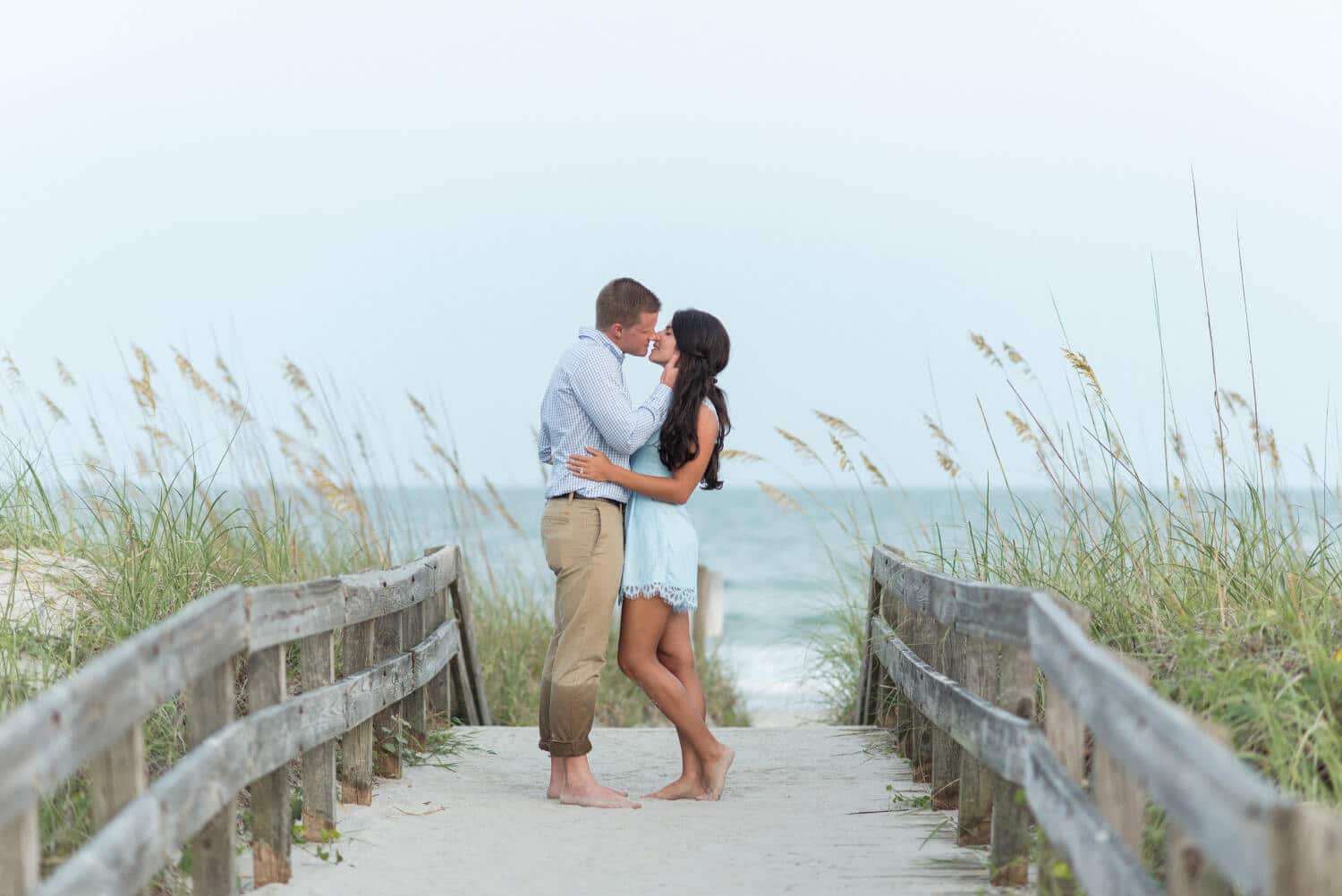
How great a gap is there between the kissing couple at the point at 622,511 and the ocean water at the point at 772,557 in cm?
177

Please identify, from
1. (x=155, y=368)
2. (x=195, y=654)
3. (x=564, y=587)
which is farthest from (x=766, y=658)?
(x=195, y=654)

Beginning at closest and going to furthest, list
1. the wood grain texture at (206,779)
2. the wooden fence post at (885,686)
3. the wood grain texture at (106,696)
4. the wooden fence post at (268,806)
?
the wood grain texture at (106,696) → the wood grain texture at (206,779) → the wooden fence post at (268,806) → the wooden fence post at (885,686)

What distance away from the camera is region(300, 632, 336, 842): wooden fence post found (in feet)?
14.5

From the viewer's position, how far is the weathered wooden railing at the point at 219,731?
2371 millimetres

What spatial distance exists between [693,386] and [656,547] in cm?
71

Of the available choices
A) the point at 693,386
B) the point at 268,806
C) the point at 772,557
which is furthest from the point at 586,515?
the point at 772,557

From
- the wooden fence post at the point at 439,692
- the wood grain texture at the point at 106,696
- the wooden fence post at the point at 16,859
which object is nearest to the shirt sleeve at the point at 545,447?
the wooden fence post at the point at 439,692

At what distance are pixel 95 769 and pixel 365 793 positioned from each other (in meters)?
2.35

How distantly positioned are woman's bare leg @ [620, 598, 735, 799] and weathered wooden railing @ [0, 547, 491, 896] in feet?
3.12

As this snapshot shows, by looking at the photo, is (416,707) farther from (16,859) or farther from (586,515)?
(16,859)

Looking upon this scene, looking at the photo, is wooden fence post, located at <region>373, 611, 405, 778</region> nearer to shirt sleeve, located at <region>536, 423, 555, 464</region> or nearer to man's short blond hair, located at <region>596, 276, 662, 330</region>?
shirt sleeve, located at <region>536, 423, 555, 464</region>

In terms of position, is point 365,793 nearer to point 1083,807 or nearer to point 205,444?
point 205,444

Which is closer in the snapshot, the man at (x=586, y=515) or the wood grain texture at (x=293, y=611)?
the wood grain texture at (x=293, y=611)

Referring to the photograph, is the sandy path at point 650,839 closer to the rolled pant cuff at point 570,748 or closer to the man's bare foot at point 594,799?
the man's bare foot at point 594,799
